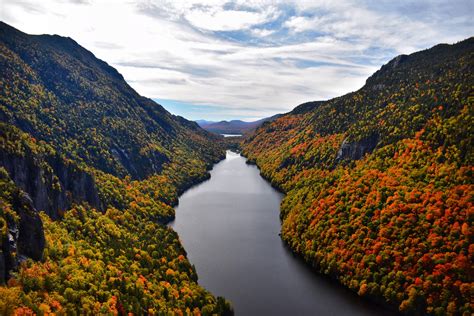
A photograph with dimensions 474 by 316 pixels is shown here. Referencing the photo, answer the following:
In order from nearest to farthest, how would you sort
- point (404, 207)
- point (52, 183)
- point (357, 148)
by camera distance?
point (404, 207), point (52, 183), point (357, 148)

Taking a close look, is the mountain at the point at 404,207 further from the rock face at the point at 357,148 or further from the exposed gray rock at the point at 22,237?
the exposed gray rock at the point at 22,237

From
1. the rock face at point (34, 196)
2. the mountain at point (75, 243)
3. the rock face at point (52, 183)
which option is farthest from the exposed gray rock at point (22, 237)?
the rock face at point (52, 183)

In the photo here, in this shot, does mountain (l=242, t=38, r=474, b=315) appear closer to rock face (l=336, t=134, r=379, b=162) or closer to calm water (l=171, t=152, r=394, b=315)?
rock face (l=336, t=134, r=379, b=162)

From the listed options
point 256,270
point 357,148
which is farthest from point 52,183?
point 357,148

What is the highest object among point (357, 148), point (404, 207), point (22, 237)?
point (357, 148)

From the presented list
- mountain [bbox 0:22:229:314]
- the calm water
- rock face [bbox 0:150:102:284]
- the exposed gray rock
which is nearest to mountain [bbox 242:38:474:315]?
the calm water

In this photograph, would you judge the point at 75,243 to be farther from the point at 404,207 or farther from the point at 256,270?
the point at 404,207
